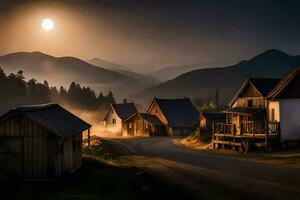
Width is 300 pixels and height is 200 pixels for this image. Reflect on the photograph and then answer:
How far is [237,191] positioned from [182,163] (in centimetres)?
1572

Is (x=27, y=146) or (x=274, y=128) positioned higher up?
(x=274, y=128)

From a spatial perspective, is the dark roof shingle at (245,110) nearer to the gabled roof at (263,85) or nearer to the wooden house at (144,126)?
the gabled roof at (263,85)

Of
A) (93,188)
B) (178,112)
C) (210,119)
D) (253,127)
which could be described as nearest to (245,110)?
(253,127)

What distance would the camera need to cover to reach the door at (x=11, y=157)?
26.8 m

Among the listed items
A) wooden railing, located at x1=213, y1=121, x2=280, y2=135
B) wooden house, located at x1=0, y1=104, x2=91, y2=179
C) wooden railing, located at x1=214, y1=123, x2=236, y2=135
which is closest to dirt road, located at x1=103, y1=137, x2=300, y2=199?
wooden railing, located at x1=213, y1=121, x2=280, y2=135

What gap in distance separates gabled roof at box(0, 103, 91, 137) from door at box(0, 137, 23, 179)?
4.82 ft

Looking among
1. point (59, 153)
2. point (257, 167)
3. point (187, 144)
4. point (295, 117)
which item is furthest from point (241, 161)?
point (187, 144)

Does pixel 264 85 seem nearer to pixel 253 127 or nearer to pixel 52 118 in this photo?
pixel 253 127

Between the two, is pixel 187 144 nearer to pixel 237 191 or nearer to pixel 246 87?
pixel 246 87

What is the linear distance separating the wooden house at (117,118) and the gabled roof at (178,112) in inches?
397

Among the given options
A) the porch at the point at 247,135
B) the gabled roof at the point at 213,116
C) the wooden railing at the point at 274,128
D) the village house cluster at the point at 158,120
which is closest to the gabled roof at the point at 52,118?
the porch at the point at 247,135

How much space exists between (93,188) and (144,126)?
69.1 metres

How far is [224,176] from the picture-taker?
32.4m

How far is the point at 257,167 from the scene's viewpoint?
37156 mm
